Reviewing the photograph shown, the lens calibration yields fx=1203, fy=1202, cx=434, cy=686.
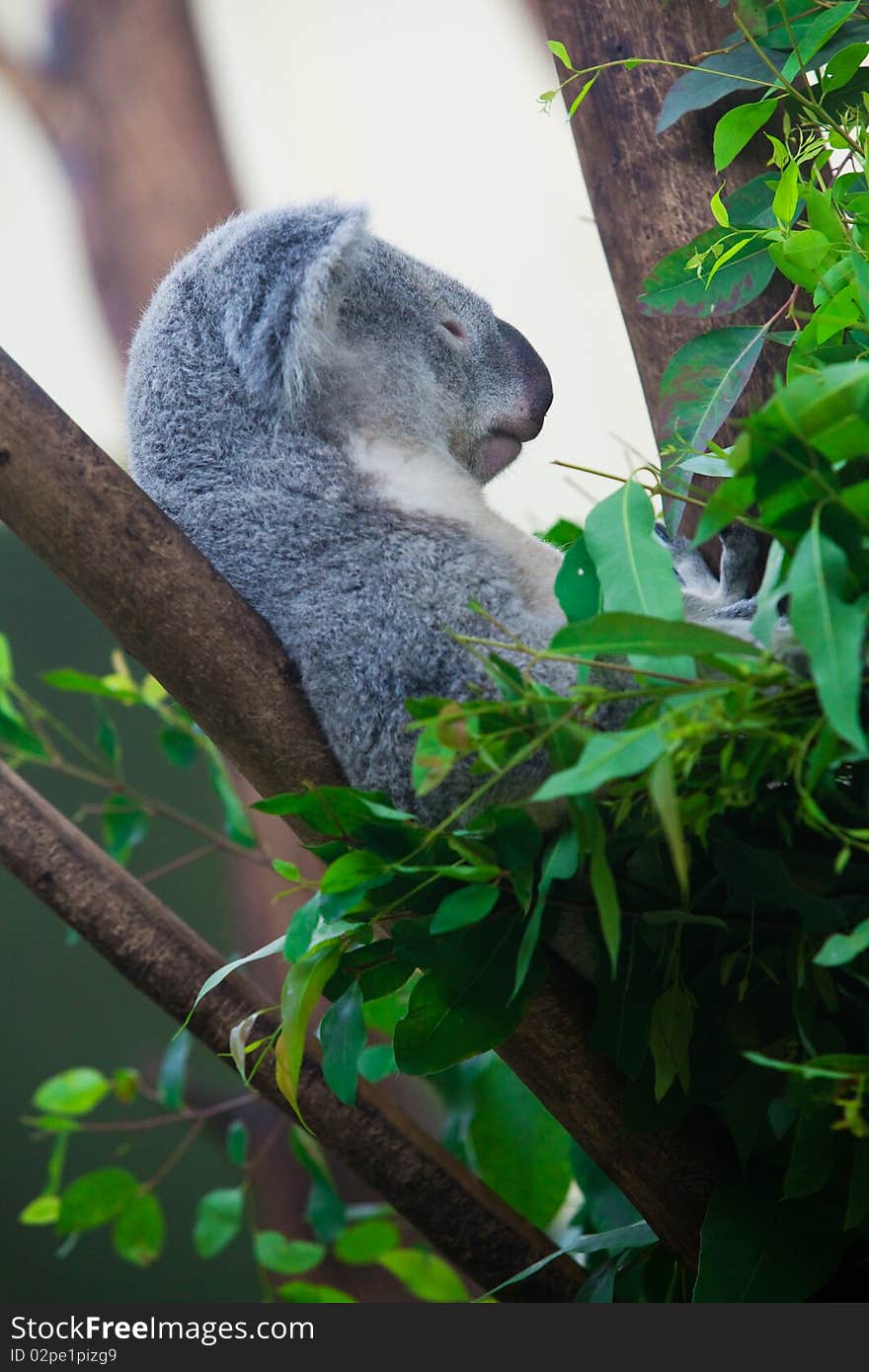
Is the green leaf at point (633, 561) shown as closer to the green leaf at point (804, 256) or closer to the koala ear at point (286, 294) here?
the green leaf at point (804, 256)

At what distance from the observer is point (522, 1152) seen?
5.54ft

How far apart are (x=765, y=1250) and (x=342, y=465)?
819mm

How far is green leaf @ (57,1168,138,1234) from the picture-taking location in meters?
2.01

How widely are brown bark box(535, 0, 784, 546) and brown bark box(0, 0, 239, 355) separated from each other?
2503 mm

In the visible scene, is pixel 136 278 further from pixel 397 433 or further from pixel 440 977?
pixel 440 977

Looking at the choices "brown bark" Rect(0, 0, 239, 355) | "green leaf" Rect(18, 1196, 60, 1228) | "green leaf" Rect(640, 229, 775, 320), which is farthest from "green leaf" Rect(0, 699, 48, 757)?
"brown bark" Rect(0, 0, 239, 355)

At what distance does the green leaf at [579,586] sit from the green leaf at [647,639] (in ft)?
0.59

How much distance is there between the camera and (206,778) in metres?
4.09

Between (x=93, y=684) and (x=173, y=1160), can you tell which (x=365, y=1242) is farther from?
(x=93, y=684)

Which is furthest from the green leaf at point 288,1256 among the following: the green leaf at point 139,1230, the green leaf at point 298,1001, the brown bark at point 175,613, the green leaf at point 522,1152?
the green leaf at point 298,1001

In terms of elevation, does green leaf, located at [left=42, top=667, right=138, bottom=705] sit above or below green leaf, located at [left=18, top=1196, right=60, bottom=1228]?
above

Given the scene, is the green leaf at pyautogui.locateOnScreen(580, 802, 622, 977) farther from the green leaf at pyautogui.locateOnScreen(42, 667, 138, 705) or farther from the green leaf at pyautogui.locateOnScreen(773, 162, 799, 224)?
the green leaf at pyautogui.locateOnScreen(42, 667, 138, 705)

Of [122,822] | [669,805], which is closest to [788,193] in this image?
[669,805]

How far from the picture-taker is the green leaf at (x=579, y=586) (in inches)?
34.9
